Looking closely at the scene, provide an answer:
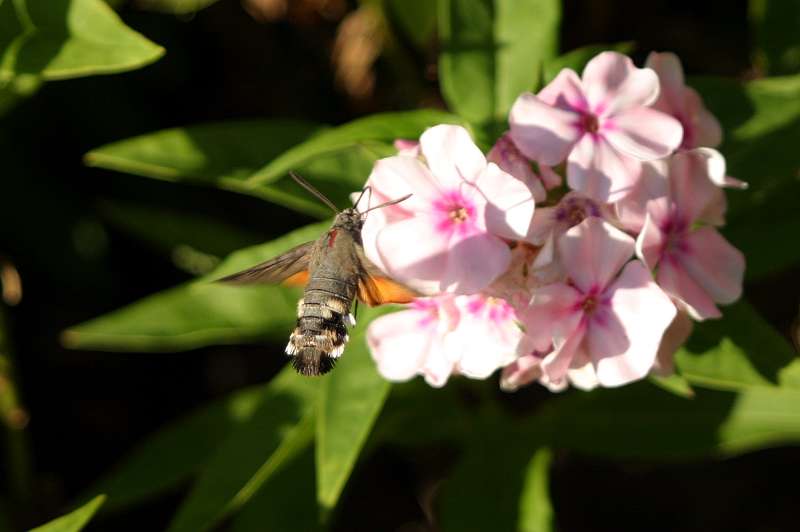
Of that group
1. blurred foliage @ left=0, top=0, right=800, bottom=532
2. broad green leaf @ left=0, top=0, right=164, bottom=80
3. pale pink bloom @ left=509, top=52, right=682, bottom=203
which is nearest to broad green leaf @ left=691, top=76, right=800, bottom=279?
blurred foliage @ left=0, top=0, right=800, bottom=532

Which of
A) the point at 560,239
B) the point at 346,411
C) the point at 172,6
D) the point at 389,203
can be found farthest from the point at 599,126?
the point at 172,6

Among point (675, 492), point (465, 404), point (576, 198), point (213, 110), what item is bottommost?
point (675, 492)

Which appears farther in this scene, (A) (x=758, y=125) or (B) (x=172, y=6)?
(B) (x=172, y=6)

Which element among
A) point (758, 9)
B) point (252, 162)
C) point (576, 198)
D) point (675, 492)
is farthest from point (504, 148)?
point (675, 492)

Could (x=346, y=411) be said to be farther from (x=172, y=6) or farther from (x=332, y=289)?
(x=172, y=6)

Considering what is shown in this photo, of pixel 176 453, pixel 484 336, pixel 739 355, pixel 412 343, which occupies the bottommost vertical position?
pixel 176 453

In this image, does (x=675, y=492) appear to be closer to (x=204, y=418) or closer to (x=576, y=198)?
(x=204, y=418)
